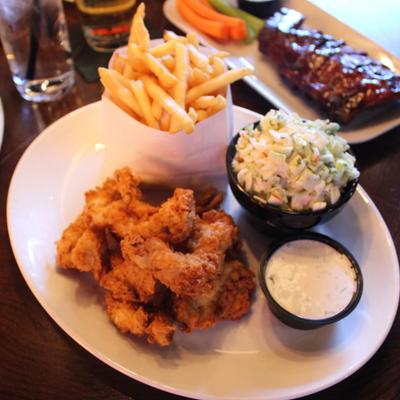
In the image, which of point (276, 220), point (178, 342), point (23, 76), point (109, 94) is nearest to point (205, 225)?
point (276, 220)

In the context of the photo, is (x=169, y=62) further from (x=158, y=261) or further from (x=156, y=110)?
(x=158, y=261)

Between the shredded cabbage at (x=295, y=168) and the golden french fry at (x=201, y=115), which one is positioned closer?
the shredded cabbage at (x=295, y=168)

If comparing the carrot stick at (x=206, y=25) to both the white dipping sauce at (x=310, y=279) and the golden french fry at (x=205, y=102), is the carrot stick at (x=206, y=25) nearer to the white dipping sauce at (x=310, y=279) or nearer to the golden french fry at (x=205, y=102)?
the golden french fry at (x=205, y=102)

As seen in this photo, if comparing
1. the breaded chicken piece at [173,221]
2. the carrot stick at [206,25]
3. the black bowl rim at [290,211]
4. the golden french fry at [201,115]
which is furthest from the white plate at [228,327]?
the carrot stick at [206,25]

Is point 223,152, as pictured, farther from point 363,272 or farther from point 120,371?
point 120,371

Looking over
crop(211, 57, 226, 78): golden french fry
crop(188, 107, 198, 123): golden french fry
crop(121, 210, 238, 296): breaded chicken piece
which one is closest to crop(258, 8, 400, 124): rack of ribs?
crop(211, 57, 226, 78): golden french fry

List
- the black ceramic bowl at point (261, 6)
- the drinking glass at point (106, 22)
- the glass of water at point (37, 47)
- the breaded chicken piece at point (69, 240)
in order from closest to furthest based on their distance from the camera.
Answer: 1. the breaded chicken piece at point (69, 240)
2. the glass of water at point (37, 47)
3. the drinking glass at point (106, 22)
4. the black ceramic bowl at point (261, 6)
